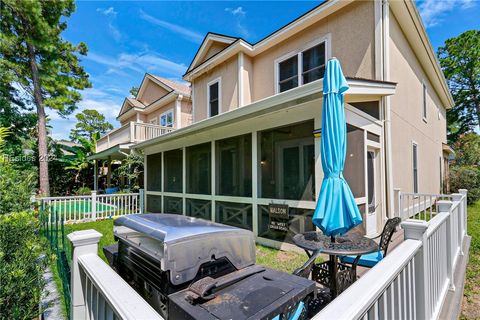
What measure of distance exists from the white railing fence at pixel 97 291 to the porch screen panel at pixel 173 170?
706cm

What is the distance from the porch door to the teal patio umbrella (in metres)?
3.07

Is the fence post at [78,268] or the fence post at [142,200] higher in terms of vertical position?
the fence post at [78,268]

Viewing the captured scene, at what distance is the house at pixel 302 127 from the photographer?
5219 mm

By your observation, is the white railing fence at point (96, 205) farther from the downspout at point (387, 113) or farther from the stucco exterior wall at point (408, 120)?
the stucco exterior wall at point (408, 120)

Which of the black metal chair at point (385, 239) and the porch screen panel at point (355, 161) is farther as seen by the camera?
the porch screen panel at point (355, 161)

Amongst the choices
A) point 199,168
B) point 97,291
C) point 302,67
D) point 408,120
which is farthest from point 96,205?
point 408,120

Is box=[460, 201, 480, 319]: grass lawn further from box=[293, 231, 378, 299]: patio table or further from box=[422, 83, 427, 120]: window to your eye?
box=[422, 83, 427, 120]: window

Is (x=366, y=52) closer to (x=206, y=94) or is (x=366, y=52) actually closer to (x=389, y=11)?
(x=389, y=11)

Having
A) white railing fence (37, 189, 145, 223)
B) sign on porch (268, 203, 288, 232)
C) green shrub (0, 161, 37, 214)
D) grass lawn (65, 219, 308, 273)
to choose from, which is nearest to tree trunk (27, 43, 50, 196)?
white railing fence (37, 189, 145, 223)

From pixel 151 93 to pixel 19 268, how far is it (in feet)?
55.0

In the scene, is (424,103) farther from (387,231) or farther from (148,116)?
(148,116)

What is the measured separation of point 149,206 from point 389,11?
36.7 feet

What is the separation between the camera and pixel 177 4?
892 cm

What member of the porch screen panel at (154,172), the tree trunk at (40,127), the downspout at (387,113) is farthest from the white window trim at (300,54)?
the tree trunk at (40,127)
